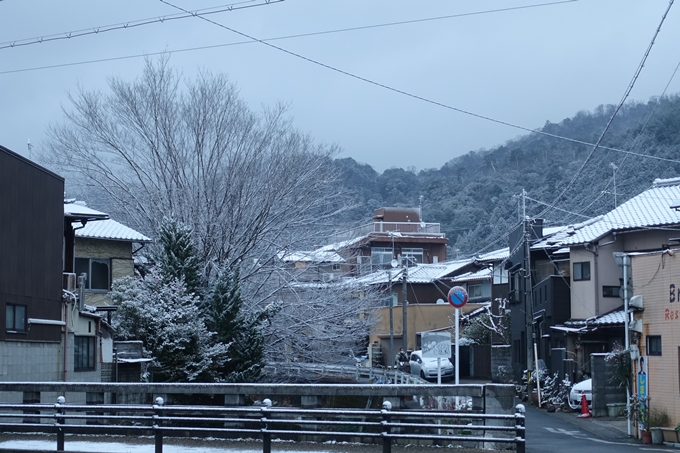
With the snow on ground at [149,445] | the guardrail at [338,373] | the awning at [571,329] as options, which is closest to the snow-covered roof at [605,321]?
the awning at [571,329]

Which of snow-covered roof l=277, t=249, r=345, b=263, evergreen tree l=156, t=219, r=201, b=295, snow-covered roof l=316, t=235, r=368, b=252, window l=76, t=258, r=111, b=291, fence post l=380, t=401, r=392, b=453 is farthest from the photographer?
snow-covered roof l=316, t=235, r=368, b=252

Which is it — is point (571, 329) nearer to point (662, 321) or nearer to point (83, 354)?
point (662, 321)

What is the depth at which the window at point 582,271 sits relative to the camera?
37875 millimetres

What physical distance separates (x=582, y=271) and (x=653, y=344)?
15.5 meters

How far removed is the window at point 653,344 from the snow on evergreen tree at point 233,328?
13.0 m

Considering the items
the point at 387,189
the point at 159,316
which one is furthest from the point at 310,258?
the point at 387,189

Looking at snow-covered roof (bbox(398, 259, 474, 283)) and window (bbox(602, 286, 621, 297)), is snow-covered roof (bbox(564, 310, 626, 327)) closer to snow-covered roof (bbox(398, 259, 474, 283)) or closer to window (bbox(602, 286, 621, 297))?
window (bbox(602, 286, 621, 297))

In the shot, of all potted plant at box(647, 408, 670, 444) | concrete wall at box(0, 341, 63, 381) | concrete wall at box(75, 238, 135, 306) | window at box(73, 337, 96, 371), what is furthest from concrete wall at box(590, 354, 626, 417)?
concrete wall at box(75, 238, 135, 306)

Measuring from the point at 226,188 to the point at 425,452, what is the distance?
22.2m

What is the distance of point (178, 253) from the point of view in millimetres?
28781

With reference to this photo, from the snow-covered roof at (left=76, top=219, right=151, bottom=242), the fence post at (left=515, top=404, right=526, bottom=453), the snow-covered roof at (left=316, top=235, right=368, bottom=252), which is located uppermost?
the snow-covered roof at (left=76, top=219, right=151, bottom=242)

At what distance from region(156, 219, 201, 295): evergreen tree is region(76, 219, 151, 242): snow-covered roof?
4.08 metres

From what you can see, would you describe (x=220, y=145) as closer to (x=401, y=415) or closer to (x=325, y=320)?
(x=325, y=320)

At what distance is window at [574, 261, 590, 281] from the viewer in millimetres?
37875
